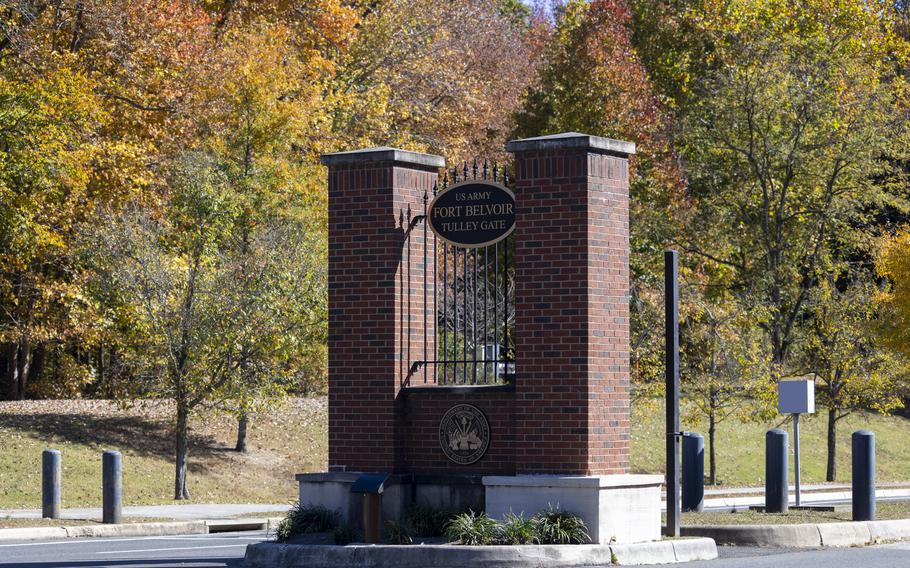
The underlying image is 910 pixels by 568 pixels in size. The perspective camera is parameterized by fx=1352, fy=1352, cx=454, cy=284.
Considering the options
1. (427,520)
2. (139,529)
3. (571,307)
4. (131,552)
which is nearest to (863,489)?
(571,307)

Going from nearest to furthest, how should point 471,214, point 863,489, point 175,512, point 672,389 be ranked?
point 471,214 < point 672,389 < point 863,489 < point 175,512

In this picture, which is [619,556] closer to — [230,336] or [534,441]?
[534,441]

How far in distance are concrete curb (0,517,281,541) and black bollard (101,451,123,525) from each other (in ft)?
0.92

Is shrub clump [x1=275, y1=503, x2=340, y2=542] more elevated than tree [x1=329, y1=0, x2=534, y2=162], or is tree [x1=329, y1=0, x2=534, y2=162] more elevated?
tree [x1=329, y1=0, x2=534, y2=162]

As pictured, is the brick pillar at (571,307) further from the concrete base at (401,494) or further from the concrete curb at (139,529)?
the concrete curb at (139,529)

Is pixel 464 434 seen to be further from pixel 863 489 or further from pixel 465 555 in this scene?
pixel 863 489

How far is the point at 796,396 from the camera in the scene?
2102 centimetres

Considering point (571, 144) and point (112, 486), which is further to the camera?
point (112, 486)

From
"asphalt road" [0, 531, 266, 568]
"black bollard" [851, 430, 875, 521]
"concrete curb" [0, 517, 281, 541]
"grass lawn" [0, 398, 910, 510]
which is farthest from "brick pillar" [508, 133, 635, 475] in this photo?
"grass lawn" [0, 398, 910, 510]

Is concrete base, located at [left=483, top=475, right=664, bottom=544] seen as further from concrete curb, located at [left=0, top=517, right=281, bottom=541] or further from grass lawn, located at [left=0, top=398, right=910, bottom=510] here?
grass lawn, located at [left=0, top=398, right=910, bottom=510]

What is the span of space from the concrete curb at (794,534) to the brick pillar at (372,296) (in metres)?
4.10

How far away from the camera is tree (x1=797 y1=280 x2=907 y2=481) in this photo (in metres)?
32.5

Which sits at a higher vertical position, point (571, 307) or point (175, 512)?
point (571, 307)

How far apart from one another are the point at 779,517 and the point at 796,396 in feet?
12.2
